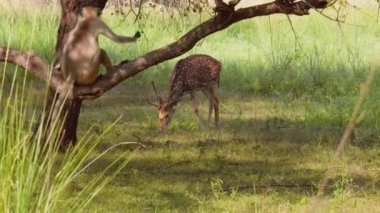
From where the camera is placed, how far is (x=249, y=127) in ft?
41.4

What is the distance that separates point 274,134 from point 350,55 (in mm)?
6128

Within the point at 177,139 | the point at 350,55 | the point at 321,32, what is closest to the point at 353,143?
the point at 177,139

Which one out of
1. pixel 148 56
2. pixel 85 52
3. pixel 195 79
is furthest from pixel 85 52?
pixel 195 79

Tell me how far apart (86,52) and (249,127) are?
4697 millimetres

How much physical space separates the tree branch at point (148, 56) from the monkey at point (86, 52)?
0.11 metres

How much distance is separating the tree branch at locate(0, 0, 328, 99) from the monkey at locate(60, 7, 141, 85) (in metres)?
0.11

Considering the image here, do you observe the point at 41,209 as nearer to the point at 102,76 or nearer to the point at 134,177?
the point at 102,76

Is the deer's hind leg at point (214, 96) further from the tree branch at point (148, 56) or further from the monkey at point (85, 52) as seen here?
the tree branch at point (148, 56)

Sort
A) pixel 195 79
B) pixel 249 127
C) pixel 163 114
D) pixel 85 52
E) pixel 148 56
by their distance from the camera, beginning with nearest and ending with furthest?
1. pixel 148 56
2. pixel 85 52
3. pixel 163 114
4. pixel 249 127
5. pixel 195 79

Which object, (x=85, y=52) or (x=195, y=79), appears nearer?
(x=85, y=52)

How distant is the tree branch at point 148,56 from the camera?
7516 millimetres

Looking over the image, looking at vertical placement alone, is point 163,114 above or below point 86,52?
below

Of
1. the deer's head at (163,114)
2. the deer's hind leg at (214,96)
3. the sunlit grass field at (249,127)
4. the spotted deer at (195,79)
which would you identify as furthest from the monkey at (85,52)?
the deer's hind leg at (214,96)

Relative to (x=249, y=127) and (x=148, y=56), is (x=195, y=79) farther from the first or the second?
(x=148, y=56)
